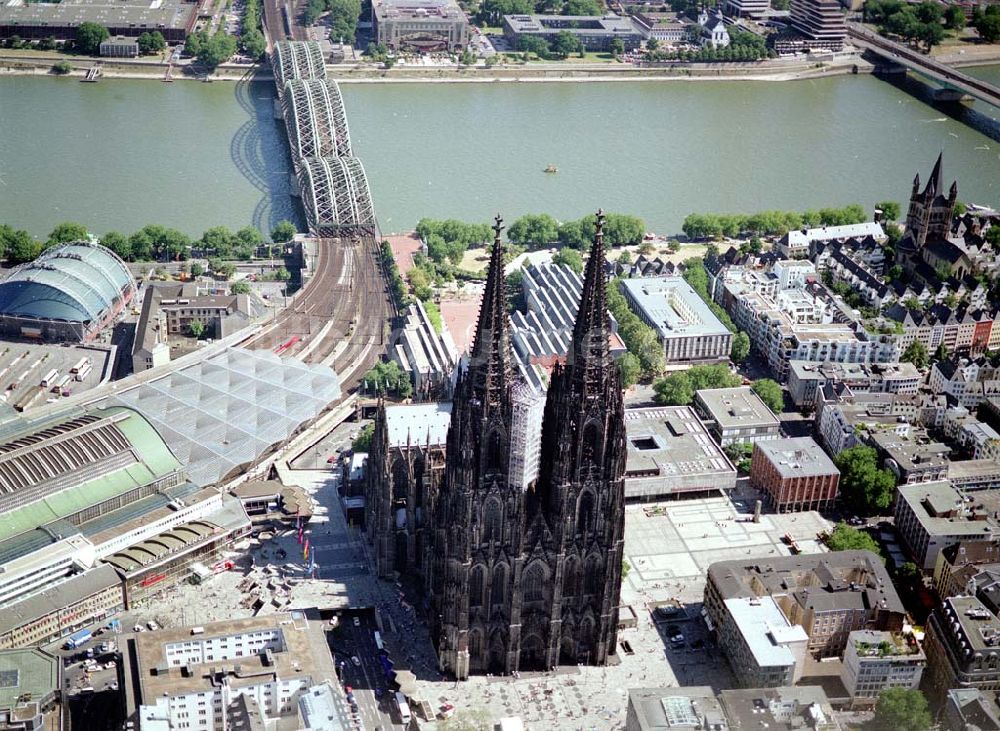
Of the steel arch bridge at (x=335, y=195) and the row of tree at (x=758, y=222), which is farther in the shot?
the row of tree at (x=758, y=222)

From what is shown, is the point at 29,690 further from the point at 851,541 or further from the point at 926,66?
the point at 926,66

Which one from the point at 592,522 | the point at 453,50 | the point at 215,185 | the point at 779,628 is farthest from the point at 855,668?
the point at 453,50

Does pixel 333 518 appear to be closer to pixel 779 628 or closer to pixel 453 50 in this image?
pixel 779 628

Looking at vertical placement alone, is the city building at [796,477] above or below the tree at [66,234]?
below

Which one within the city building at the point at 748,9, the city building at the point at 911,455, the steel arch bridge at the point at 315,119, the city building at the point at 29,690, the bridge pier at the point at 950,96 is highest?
the city building at the point at 748,9

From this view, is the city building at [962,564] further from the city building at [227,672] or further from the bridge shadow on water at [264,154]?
the bridge shadow on water at [264,154]

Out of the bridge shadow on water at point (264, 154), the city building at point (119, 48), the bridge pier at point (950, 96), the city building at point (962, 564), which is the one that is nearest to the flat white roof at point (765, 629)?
the city building at point (962, 564)

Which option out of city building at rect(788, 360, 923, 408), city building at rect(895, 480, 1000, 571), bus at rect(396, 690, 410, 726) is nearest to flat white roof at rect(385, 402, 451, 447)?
bus at rect(396, 690, 410, 726)
